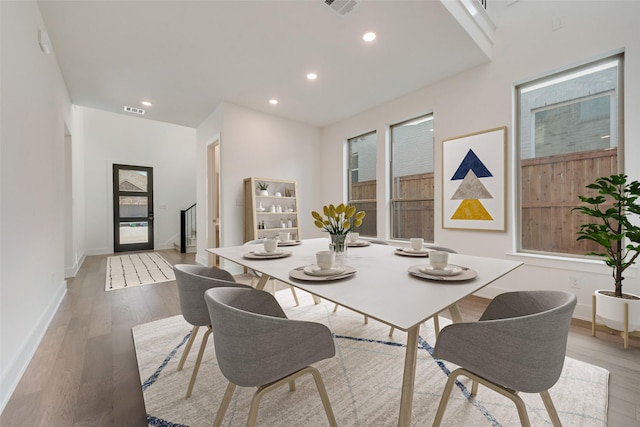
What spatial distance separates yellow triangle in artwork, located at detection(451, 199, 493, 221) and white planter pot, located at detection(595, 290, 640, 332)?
1191 millimetres

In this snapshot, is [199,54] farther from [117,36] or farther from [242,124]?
[242,124]

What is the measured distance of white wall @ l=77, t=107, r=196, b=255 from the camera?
6.30 metres

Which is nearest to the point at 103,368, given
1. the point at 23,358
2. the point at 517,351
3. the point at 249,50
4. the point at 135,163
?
the point at 23,358

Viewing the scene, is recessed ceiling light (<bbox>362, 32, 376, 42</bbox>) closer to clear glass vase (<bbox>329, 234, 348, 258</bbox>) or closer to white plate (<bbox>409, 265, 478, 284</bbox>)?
clear glass vase (<bbox>329, 234, 348, 258</bbox>)

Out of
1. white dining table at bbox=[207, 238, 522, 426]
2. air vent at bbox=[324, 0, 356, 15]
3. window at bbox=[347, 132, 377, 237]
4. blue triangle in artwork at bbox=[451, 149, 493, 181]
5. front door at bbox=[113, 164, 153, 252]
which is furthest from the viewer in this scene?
front door at bbox=[113, 164, 153, 252]

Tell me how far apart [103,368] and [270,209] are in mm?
3100

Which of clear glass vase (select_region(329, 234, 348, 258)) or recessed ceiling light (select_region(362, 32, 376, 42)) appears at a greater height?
recessed ceiling light (select_region(362, 32, 376, 42))

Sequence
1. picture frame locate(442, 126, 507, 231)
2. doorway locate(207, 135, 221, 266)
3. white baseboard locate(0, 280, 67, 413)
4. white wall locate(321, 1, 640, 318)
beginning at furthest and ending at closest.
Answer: doorway locate(207, 135, 221, 266) < picture frame locate(442, 126, 507, 231) < white wall locate(321, 1, 640, 318) < white baseboard locate(0, 280, 67, 413)

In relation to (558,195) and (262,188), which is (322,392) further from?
(262,188)

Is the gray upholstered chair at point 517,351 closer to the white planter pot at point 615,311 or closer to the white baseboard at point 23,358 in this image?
the white planter pot at point 615,311

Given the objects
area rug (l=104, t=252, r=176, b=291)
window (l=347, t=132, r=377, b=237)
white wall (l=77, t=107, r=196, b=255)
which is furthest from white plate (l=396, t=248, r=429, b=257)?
white wall (l=77, t=107, r=196, b=255)

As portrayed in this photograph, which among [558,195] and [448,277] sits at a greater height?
[558,195]

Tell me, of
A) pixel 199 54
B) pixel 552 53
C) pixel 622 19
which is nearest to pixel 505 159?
pixel 552 53

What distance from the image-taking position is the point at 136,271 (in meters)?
4.54
